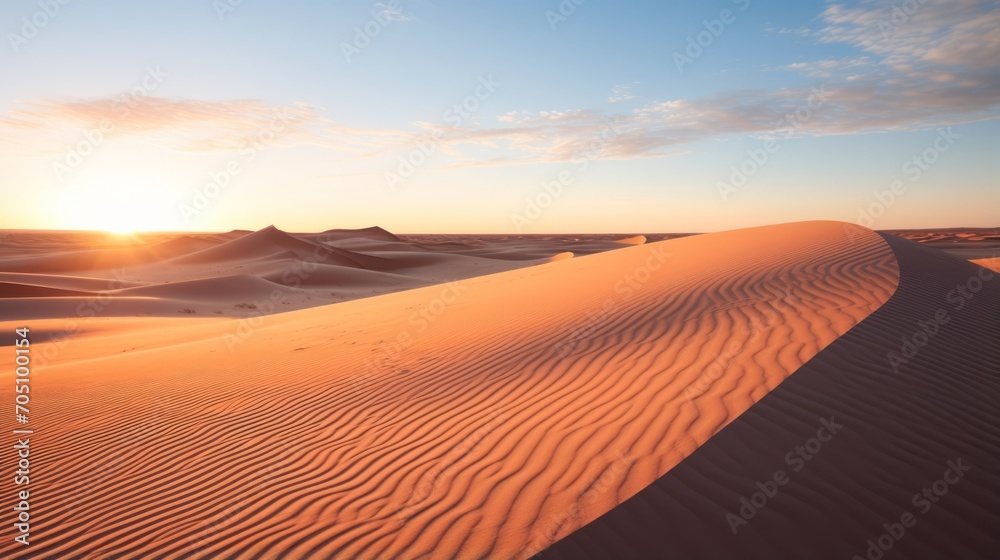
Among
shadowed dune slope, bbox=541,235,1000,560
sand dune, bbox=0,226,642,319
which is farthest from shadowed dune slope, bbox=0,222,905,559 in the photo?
sand dune, bbox=0,226,642,319

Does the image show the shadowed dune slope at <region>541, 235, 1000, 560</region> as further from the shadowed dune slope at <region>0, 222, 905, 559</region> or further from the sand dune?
the sand dune

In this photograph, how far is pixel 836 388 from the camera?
162 inches

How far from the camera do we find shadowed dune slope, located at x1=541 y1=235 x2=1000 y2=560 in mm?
2866

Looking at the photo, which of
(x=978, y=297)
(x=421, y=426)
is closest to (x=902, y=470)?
(x=421, y=426)

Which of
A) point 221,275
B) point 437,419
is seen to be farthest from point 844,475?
point 221,275

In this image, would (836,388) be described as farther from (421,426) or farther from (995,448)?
(421,426)

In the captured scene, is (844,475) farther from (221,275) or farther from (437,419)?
(221,275)

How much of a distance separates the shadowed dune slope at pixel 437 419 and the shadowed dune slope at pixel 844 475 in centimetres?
18

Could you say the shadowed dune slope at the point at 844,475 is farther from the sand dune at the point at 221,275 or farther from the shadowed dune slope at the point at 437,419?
the sand dune at the point at 221,275

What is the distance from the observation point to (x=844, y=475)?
327cm

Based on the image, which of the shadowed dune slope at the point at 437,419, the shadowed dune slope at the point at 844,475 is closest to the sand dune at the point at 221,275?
the shadowed dune slope at the point at 437,419

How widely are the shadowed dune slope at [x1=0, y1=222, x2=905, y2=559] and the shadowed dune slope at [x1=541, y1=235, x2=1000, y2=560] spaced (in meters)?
0.18

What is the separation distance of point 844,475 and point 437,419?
3.24 m

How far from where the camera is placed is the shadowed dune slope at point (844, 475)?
287cm
